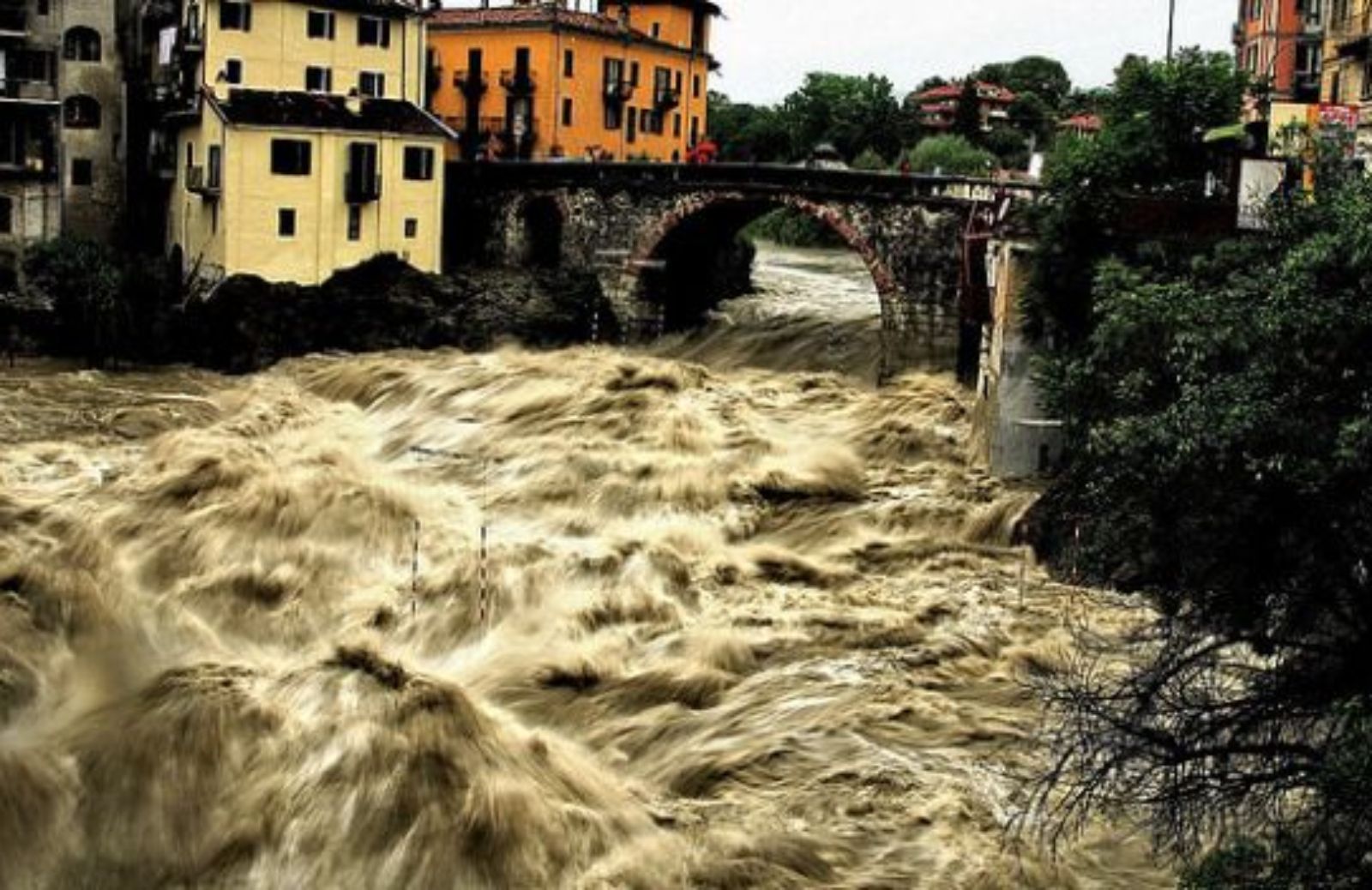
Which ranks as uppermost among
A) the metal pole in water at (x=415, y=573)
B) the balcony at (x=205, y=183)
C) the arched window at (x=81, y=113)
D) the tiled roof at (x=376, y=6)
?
the tiled roof at (x=376, y=6)

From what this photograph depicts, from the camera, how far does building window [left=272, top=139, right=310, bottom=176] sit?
51.1 meters

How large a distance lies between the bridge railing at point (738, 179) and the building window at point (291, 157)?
781 centimetres

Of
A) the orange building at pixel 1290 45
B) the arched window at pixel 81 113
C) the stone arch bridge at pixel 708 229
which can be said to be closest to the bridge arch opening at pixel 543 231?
the stone arch bridge at pixel 708 229

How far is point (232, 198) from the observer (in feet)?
166

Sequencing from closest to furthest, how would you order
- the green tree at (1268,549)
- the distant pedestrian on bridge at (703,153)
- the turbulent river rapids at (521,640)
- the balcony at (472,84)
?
the green tree at (1268,549), the turbulent river rapids at (521,640), the balcony at (472,84), the distant pedestrian on bridge at (703,153)

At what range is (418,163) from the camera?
5416 cm

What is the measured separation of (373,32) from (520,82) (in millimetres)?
8957

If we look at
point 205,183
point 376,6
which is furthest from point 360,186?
point 376,6

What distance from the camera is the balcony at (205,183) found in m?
51.1

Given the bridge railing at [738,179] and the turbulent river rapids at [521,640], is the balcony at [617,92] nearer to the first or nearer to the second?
the bridge railing at [738,179]

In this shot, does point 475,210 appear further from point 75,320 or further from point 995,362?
point 995,362

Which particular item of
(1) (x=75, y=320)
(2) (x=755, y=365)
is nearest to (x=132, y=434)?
(1) (x=75, y=320)

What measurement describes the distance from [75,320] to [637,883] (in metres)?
37.5

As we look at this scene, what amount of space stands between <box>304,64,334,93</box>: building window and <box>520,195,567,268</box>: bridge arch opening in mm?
7427
